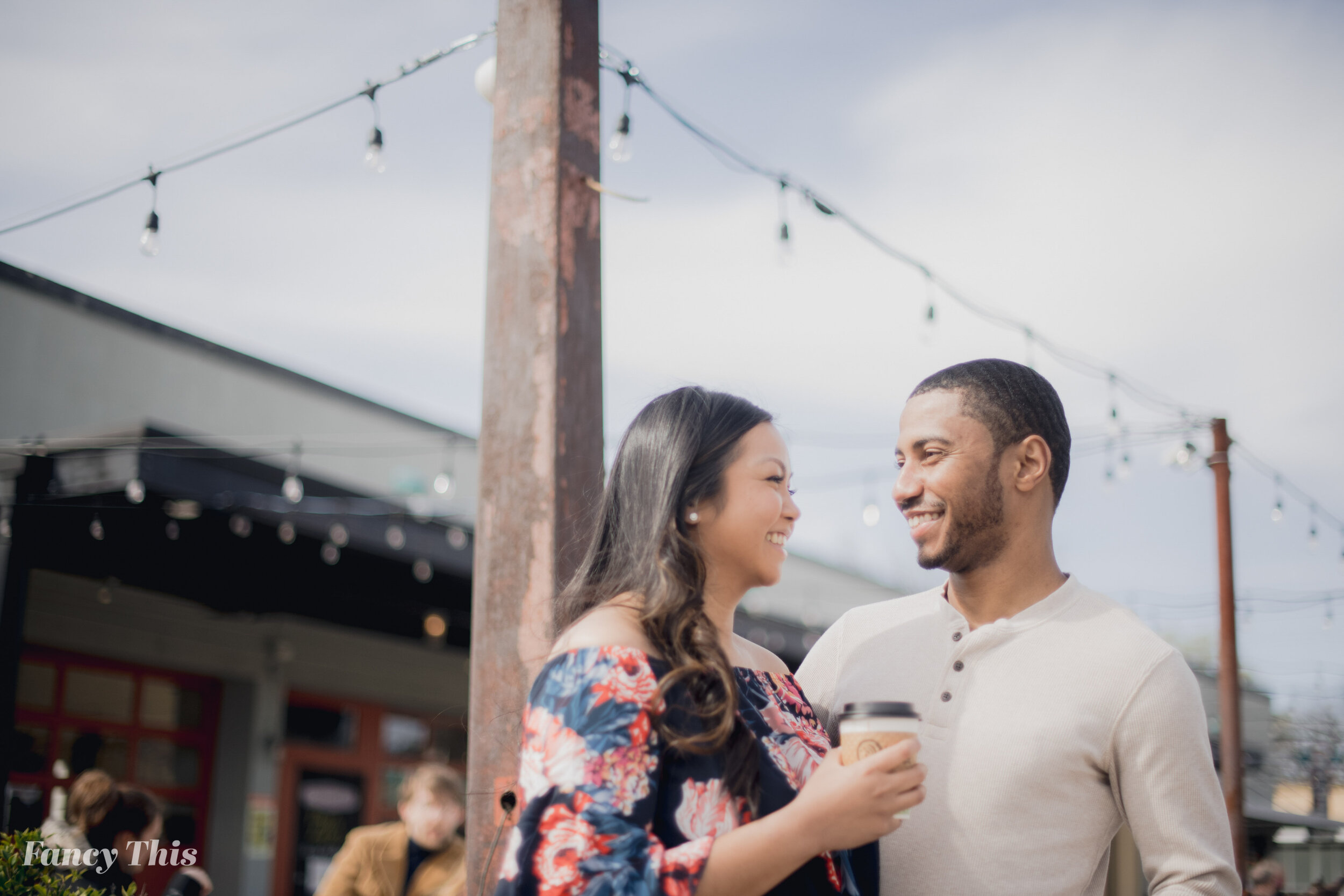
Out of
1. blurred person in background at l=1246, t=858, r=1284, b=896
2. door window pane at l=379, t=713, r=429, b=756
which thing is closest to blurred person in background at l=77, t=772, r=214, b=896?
door window pane at l=379, t=713, r=429, b=756

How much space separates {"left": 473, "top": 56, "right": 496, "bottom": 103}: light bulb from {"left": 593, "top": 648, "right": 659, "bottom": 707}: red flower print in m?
2.03

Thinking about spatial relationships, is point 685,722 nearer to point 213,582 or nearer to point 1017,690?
point 1017,690

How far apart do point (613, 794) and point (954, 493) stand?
3.20 ft

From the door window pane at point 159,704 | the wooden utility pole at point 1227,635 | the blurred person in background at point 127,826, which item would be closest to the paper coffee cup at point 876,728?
the blurred person in background at point 127,826

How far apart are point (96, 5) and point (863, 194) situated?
14.1ft

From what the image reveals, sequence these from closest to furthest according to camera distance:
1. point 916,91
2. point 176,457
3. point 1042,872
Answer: point 1042,872
point 916,91
point 176,457

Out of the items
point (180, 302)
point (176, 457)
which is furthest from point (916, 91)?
point (180, 302)

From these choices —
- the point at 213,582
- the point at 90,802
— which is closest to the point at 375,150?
the point at 90,802

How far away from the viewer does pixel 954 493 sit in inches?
88.9

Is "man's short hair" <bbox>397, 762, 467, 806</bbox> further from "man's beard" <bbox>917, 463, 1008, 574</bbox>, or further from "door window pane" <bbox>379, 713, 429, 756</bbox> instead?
"door window pane" <bbox>379, 713, 429, 756</bbox>

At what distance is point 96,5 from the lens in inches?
231

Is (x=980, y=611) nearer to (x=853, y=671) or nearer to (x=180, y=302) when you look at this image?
(x=853, y=671)

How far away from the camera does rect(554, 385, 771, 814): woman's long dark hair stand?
1.80m

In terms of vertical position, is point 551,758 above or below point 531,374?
below
